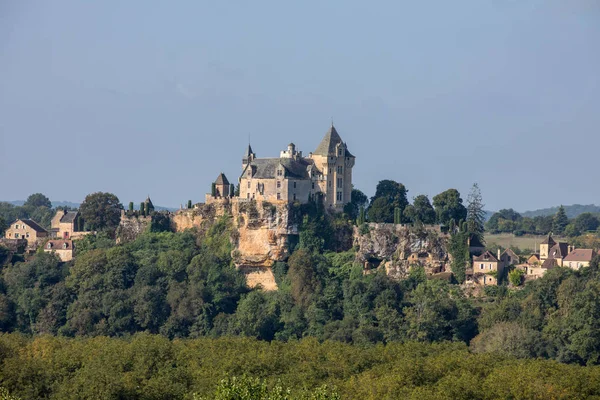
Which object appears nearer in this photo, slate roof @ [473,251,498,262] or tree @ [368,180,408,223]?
slate roof @ [473,251,498,262]

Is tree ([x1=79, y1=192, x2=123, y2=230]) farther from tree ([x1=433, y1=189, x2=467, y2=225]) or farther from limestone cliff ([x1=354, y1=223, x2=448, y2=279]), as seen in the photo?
tree ([x1=433, y1=189, x2=467, y2=225])

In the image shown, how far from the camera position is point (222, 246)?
95.7 metres

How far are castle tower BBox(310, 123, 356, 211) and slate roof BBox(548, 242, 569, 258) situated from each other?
45.1ft

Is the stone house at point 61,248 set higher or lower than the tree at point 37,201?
lower

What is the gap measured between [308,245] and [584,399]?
29930 millimetres

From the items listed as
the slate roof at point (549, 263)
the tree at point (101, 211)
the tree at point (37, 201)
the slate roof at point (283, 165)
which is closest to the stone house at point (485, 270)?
the slate roof at point (549, 263)

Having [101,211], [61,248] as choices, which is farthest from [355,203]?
[61,248]

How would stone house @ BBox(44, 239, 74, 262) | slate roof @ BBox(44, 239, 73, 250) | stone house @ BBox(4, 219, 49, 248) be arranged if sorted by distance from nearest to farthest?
stone house @ BBox(44, 239, 74, 262), slate roof @ BBox(44, 239, 73, 250), stone house @ BBox(4, 219, 49, 248)

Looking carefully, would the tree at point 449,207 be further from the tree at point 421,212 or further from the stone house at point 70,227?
the stone house at point 70,227

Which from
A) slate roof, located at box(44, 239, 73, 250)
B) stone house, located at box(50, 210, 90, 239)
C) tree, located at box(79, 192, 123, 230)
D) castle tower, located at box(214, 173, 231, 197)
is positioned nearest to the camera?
castle tower, located at box(214, 173, 231, 197)

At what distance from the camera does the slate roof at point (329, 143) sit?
94.4 m

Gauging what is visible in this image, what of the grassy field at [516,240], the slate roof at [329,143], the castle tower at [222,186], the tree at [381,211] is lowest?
the grassy field at [516,240]

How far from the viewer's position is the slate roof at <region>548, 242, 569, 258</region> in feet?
300

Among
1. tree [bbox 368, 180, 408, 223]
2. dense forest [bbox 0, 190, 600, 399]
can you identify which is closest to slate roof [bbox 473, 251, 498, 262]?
dense forest [bbox 0, 190, 600, 399]
